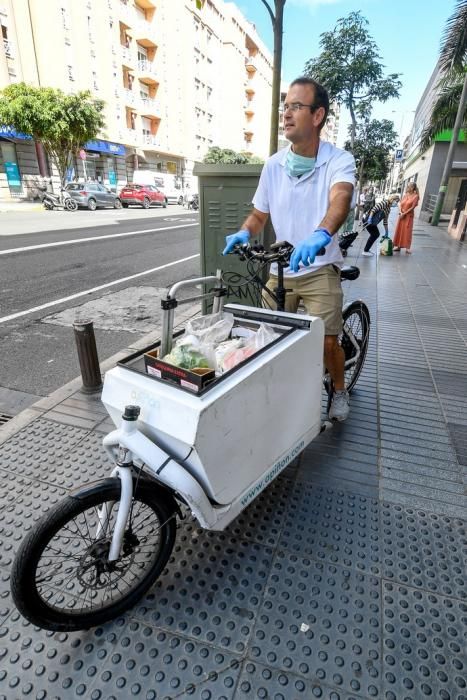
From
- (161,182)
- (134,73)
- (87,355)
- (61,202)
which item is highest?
(134,73)

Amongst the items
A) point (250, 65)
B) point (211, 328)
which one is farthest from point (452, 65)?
point (250, 65)

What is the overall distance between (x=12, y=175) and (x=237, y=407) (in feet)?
106

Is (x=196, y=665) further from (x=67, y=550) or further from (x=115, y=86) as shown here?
(x=115, y=86)

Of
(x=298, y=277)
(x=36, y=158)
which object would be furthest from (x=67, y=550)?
(x=36, y=158)

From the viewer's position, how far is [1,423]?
128 inches

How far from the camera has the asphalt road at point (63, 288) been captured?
419 centimetres

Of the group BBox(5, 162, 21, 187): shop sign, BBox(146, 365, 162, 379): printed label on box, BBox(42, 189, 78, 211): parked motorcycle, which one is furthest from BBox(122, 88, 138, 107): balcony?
BBox(146, 365, 162, 379): printed label on box

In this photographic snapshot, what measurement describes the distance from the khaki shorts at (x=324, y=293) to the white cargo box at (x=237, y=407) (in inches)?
15.5

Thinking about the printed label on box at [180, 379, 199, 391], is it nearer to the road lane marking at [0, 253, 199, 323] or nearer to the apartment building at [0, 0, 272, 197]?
the road lane marking at [0, 253, 199, 323]

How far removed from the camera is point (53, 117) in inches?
968

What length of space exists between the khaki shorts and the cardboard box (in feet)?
3.47

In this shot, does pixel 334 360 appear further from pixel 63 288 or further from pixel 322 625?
pixel 63 288

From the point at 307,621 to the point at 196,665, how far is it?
481 millimetres

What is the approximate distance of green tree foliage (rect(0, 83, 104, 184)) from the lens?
78.4 ft
